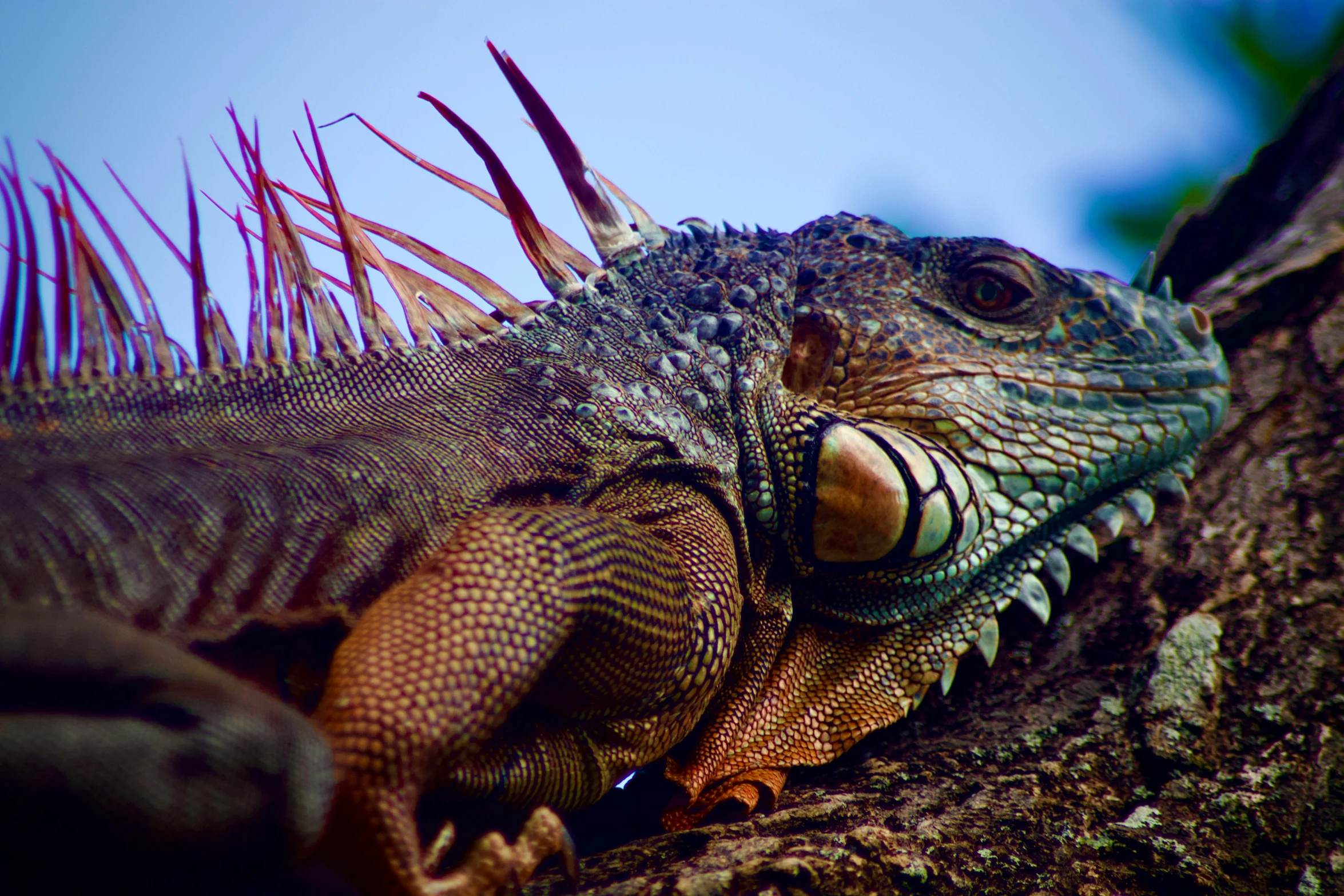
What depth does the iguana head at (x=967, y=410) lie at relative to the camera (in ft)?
7.54

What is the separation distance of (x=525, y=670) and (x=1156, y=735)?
1.80 metres

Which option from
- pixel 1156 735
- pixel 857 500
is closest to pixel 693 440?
pixel 857 500

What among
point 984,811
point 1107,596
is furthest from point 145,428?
point 1107,596

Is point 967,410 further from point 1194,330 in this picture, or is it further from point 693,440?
point 1194,330

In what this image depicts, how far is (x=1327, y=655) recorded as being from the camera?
237cm

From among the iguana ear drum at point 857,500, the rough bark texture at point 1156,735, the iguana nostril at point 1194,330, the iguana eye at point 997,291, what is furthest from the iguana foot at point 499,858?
the iguana nostril at point 1194,330

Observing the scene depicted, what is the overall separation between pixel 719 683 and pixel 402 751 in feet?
3.02

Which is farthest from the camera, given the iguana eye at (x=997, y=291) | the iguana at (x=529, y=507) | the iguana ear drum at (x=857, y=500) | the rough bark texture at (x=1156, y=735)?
the iguana eye at (x=997, y=291)

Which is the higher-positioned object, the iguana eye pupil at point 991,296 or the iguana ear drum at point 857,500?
the iguana eye pupil at point 991,296

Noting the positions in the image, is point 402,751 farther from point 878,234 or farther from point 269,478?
point 878,234

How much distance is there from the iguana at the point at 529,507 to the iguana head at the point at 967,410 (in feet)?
0.04

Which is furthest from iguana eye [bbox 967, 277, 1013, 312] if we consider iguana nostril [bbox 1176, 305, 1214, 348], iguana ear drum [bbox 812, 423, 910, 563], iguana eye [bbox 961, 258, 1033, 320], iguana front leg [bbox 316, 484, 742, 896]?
iguana front leg [bbox 316, 484, 742, 896]

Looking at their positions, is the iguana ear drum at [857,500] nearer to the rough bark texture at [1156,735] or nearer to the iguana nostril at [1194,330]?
the rough bark texture at [1156,735]

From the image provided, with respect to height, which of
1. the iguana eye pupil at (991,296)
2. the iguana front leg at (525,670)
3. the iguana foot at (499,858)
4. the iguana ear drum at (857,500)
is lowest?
the iguana foot at (499,858)
